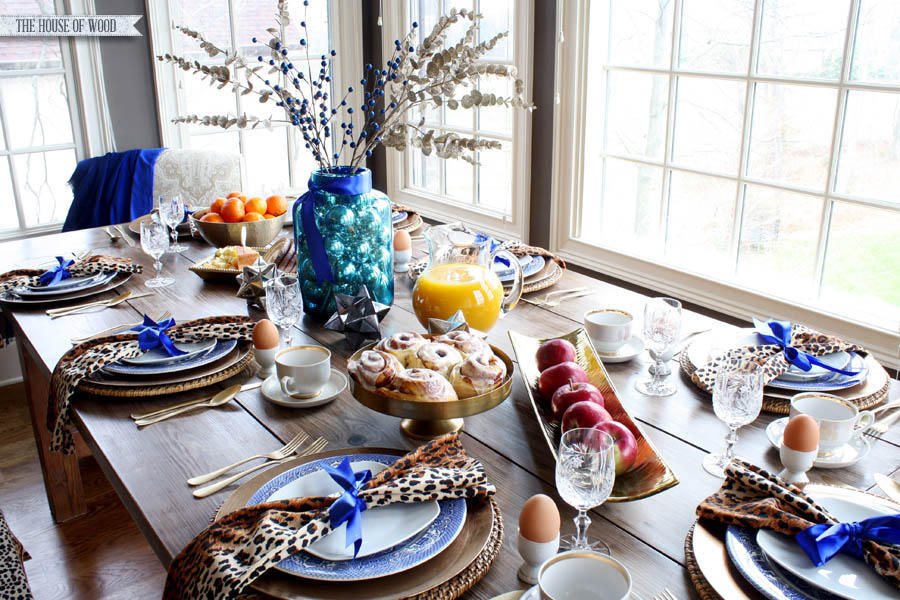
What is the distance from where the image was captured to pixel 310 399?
133cm

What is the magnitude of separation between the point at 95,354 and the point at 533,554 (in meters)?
0.93

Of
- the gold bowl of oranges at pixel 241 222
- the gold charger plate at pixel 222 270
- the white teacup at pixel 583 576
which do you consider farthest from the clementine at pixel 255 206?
the white teacup at pixel 583 576

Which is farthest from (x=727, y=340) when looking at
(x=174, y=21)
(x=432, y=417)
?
(x=174, y=21)

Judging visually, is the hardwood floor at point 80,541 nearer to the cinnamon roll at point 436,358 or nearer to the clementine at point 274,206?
the clementine at point 274,206

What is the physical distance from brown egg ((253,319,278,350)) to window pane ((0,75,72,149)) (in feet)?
7.37

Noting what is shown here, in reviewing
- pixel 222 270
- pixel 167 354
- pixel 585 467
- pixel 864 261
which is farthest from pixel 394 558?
pixel 864 261

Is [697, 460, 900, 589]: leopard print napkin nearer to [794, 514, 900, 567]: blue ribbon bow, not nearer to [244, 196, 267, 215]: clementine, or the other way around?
[794, 514, 900, 567]: blue ribbon bow

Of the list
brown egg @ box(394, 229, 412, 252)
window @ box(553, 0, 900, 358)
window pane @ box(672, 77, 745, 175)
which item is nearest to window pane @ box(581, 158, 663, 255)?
window @ box(553, 0, 900, 358)

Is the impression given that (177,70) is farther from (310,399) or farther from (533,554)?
(533,554)

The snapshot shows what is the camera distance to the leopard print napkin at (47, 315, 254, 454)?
135cm

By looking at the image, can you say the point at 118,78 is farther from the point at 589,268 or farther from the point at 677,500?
the point at 677,500

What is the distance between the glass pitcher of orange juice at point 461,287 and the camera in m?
1.48

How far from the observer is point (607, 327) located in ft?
4.87

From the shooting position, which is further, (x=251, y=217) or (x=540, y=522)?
(x=251, y=217)
